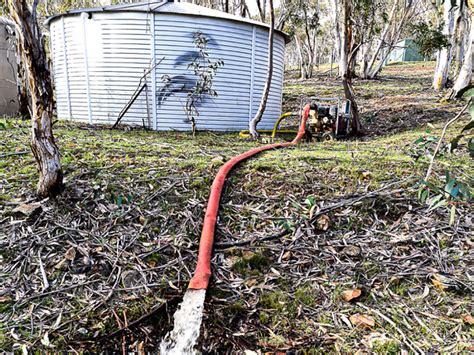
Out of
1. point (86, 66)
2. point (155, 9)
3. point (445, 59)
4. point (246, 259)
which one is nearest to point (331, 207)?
point (246, 259)

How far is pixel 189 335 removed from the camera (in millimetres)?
1681

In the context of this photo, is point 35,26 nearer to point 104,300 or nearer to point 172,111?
point 104,300

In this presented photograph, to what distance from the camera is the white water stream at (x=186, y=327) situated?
1.64 meters

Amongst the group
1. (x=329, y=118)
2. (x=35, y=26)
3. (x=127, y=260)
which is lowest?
(x=127, y=260)

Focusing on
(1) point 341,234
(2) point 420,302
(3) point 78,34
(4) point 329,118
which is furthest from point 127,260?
(3) point 78,34

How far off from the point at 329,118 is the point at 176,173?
4.44 metres

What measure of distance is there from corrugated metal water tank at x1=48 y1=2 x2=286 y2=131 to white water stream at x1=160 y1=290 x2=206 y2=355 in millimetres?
6629

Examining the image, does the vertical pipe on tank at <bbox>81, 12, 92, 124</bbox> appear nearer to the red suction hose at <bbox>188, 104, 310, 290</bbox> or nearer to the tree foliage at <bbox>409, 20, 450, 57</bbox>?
the red suction hose at <bbox>188, 104, 310, 290</bbox>

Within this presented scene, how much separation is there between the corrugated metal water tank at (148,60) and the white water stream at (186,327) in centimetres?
663

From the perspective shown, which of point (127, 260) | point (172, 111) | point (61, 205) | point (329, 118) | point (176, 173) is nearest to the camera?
point (127, 260)

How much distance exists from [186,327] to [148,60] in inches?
284

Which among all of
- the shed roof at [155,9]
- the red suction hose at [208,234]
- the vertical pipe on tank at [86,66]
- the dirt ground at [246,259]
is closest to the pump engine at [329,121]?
the shed roof at [155,9]

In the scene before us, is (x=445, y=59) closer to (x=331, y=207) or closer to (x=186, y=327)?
(x=331, y=207)

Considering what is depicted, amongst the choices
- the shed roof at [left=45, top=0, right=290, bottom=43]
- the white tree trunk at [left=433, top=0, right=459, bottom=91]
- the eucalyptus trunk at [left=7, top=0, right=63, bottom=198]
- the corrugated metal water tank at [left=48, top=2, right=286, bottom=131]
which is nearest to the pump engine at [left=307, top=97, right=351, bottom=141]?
the corrugated metal water tank at [left=48, top=2, right=286, bottom=131]
